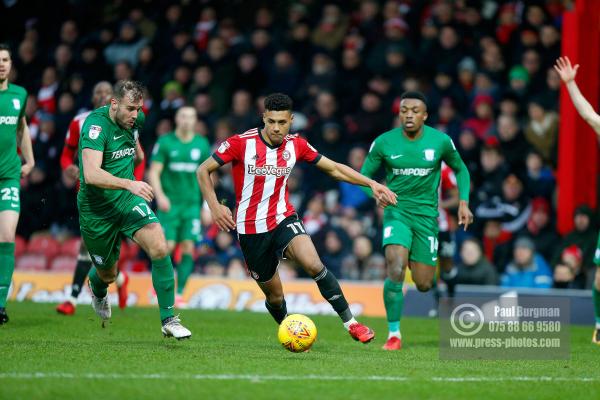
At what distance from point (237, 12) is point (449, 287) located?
30.8 feet

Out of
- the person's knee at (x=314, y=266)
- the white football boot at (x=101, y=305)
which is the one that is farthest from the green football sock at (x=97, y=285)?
the person's knee at (x=314, y=266)

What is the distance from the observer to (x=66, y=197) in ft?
65.4

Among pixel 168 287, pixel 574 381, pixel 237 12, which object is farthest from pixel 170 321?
pixel 237 12

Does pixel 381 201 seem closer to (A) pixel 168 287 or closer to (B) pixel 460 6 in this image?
(A) pixel 168 287

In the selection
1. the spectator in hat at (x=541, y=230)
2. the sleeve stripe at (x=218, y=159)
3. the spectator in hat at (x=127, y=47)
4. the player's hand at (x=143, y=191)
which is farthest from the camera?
the spectator in hat at (x=127, y=47)

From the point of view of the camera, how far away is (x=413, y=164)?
11.4m

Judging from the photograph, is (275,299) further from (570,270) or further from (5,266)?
(570,270)

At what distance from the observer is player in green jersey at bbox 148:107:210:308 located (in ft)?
49.1

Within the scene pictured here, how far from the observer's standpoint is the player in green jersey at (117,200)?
9.95m

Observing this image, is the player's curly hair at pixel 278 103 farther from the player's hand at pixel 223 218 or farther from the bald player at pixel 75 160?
the bald player at pixel 75 160

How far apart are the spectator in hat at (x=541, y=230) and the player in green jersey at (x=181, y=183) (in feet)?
16.5

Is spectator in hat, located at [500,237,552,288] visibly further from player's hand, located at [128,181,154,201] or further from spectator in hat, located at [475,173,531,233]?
player's hand, located at [128,181,154,201]

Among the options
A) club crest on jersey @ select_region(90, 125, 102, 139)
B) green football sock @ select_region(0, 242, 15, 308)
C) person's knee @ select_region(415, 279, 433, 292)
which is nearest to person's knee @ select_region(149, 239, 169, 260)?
club crest on jersey @ select_region(90, 125, 102, 139)

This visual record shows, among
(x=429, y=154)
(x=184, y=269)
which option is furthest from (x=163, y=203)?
(x=429, y=154)
